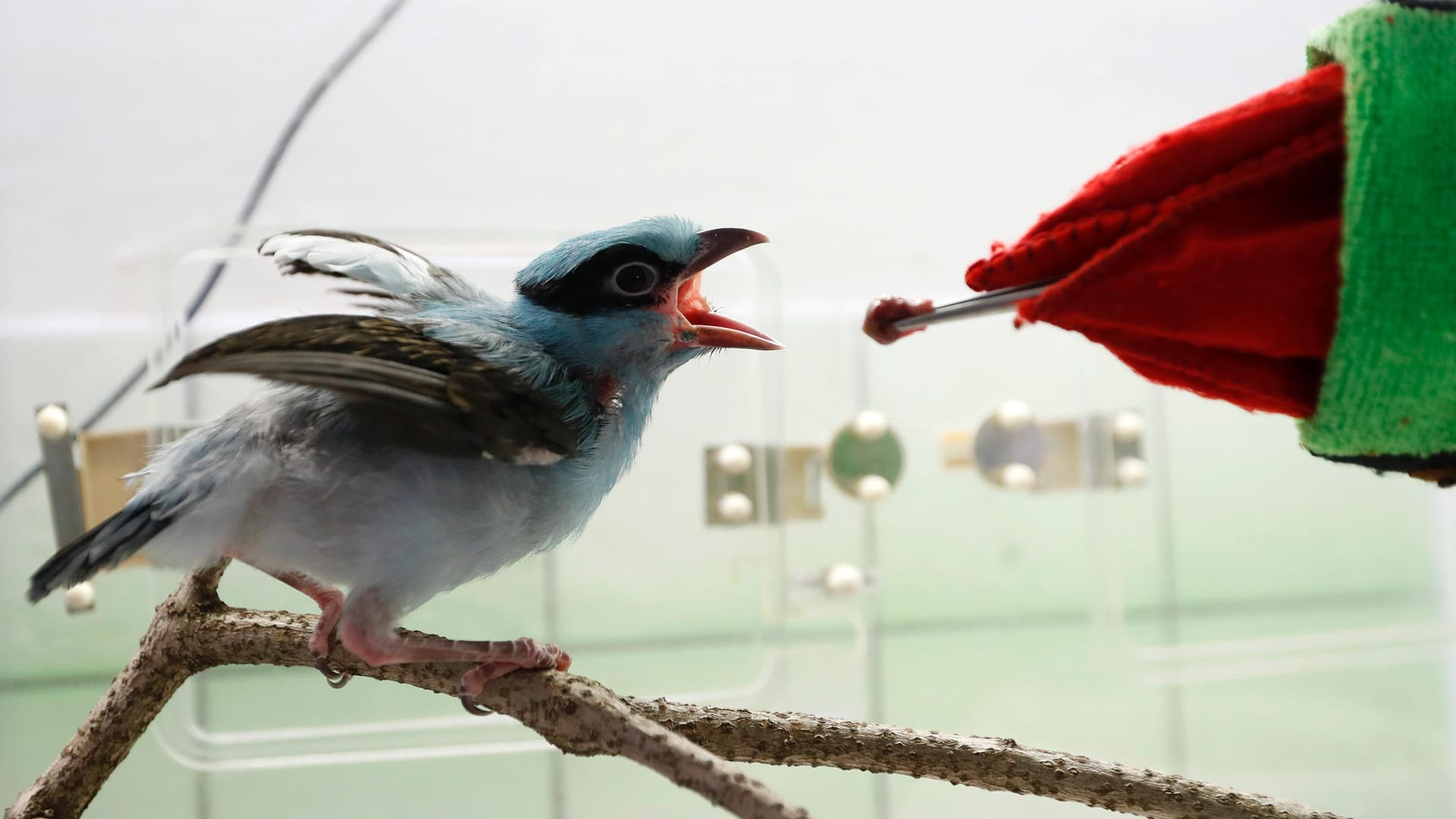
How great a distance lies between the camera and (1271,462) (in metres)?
1.31

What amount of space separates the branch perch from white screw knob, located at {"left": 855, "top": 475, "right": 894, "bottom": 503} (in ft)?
1.97

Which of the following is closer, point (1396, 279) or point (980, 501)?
point (1396, 279)

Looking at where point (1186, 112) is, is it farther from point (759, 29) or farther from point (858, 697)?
point (858, 697)

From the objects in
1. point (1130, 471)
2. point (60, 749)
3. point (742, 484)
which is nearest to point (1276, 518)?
point (1130, 471)

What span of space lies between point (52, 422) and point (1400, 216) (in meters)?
1.01

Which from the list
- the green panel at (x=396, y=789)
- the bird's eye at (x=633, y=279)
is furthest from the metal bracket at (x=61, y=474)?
the bird's eye at (x=633, y=279)

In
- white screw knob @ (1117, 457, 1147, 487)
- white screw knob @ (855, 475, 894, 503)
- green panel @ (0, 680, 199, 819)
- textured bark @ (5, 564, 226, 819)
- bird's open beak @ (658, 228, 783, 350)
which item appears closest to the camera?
bird's open beak @ (658, 228, 783, 350)

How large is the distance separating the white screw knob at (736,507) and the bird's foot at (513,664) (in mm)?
616

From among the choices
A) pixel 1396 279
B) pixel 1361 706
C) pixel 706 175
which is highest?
pixel 706 175

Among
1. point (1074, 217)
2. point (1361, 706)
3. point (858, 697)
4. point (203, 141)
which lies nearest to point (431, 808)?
point (858, 697)

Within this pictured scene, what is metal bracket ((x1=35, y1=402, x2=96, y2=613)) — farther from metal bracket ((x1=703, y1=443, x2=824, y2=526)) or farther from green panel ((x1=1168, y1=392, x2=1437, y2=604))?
green panel ((x1=1168, y1=392, x2=1437, y2=604))

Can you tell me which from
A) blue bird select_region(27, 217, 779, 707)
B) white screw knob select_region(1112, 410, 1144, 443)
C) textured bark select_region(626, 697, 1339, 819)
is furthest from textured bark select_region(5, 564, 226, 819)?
white screw knob select_region(1112, 410, 1144, 443)

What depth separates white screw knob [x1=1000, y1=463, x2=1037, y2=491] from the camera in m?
1.16

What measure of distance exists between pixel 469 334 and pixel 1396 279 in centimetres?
34
